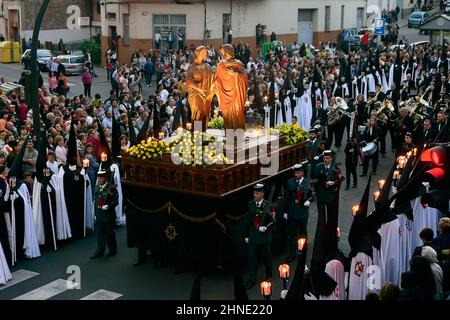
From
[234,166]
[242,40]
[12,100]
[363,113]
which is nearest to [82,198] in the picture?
[234,166]

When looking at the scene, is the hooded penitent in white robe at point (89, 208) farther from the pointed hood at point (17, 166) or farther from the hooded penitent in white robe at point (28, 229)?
the pointed hood at point (17, 166)

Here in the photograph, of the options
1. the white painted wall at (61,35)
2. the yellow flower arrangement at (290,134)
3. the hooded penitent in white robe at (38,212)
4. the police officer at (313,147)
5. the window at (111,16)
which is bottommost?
the hooded penitent in white robe at (38,212)

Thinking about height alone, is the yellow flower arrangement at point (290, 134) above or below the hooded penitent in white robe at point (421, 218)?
above

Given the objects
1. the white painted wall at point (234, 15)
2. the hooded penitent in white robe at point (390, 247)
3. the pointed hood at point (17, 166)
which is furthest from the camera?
the white painted wall at point (234, 15)

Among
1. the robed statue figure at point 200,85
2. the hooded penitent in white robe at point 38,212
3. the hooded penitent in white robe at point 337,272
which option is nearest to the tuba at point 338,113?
the robed statue figure at point 200,85

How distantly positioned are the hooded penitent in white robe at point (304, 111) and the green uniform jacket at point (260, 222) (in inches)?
471

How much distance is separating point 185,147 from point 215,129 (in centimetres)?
210

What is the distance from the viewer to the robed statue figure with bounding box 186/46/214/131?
14.2 meters

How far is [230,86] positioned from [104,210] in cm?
323

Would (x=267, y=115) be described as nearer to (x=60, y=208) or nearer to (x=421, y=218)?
(x=60, y=208)

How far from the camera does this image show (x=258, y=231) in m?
12.5

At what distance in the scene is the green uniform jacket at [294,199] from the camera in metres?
13.7

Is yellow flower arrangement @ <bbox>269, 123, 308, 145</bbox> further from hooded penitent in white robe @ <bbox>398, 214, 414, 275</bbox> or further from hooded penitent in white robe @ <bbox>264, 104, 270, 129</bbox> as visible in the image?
hooded penitent in white robe @ <bbox>264, 104, 270, 129</bbox>
